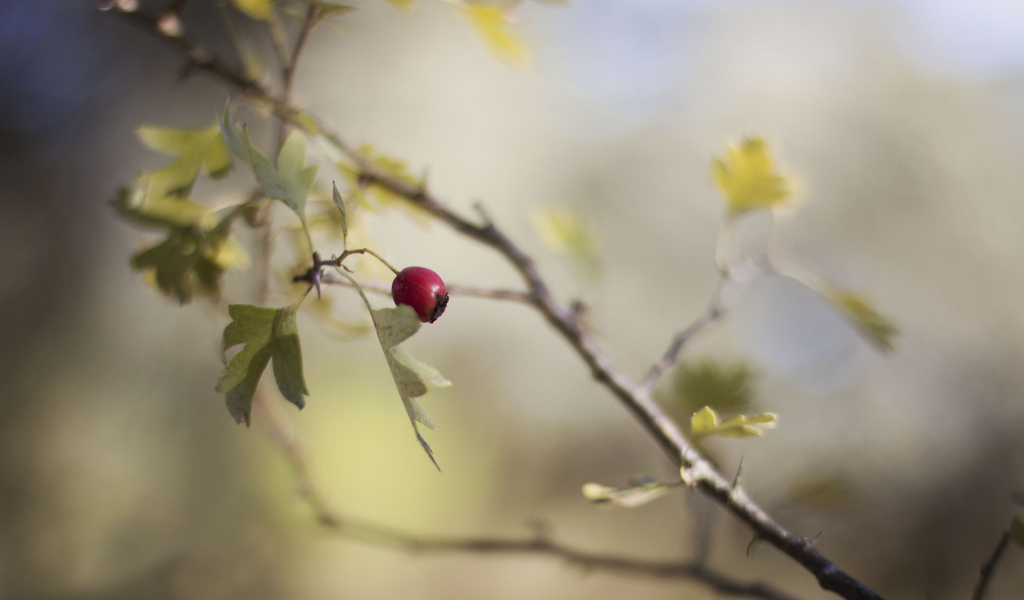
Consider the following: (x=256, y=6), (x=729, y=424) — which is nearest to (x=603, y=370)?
(x=729, y=424)

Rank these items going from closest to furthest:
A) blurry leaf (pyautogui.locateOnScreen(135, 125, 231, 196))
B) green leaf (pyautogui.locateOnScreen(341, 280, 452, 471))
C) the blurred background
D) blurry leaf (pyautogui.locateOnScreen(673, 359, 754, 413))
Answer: green leaf (pyautogui.locateOnScreen(341, 280, 452, 471)) < blurry leaf (pyautogui.locateOnScreen(135, 125, 231, 196)) < blurry leaf (pyautogui.locateOnScreen(673, 359, 754, 413)) < the blurred background

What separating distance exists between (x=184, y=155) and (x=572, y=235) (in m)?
0.25

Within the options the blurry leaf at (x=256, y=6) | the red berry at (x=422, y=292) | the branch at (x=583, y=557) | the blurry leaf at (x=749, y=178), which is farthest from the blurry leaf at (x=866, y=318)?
the blurry leaf at (x=256, y=6)

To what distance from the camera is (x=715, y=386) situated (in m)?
0.38

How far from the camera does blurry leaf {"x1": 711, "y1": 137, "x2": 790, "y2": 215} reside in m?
0.32

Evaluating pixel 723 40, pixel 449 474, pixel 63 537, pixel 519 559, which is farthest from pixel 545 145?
pixel 63 537

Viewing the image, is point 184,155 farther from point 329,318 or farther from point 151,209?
point 329,318

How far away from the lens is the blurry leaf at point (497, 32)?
12.7 inches

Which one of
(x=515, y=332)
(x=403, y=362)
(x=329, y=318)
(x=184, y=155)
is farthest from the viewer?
(x=515, y=332)

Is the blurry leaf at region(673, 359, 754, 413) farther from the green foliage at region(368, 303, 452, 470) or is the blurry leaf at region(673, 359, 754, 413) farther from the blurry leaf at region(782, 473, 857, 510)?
the green foliage at region(368, 303, 452, 470)

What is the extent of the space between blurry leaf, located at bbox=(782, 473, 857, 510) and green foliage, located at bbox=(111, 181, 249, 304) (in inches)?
17.1

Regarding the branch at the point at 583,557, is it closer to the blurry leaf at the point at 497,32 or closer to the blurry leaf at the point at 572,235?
the blurry leaf at the point at 572,235

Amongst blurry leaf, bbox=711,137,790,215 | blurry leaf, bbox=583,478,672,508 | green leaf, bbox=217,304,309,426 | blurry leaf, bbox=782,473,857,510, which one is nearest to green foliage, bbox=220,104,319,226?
green leaf, bbox=217,304,309,426

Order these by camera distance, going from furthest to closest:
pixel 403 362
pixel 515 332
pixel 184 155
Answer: pixel 515 332 → pixel 184 155 → pixel 403 362
